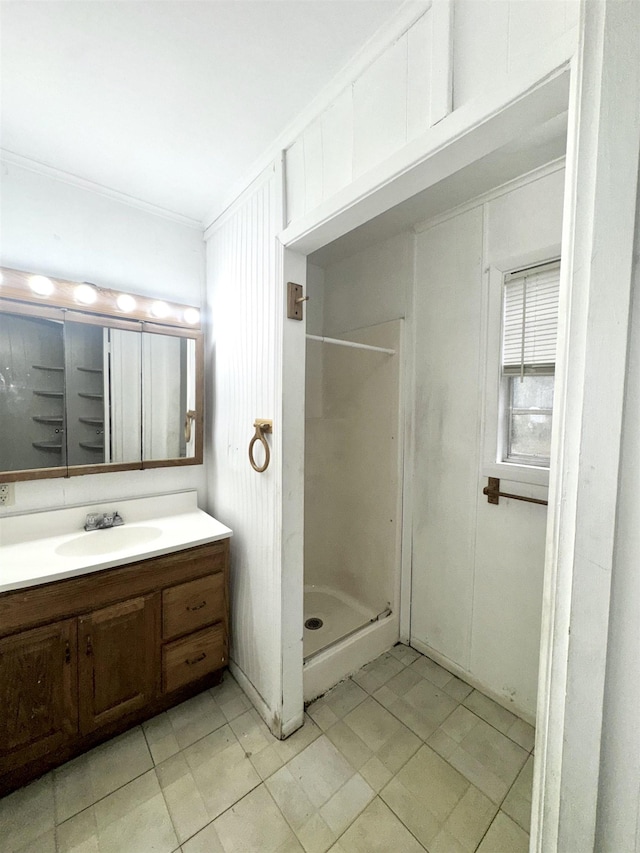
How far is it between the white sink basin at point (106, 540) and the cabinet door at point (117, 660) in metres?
0.35

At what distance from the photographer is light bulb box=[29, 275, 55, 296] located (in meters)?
1.55

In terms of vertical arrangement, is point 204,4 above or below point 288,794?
above

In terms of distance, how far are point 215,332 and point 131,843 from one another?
2135mm

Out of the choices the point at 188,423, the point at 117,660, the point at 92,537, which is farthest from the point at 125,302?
the point at 117,660

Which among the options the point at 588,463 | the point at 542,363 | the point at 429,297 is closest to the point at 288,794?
the point at 588,463

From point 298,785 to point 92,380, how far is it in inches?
78.5

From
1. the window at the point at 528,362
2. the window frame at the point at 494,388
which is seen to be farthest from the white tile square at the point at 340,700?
the window at the point at 528,362

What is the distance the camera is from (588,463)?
22.6 inches

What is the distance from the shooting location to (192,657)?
5.41 feet

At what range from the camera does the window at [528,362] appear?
5.15ft

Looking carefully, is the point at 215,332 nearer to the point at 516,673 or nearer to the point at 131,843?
the point at 131,843

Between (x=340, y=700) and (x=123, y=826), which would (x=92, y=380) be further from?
(x=340, y=700)

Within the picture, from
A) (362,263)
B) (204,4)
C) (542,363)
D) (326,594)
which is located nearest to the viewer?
(204,4)

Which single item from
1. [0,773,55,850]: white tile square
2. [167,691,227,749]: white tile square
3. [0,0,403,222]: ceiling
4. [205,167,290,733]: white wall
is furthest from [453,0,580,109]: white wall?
[0,773,55,850]: white tile square
